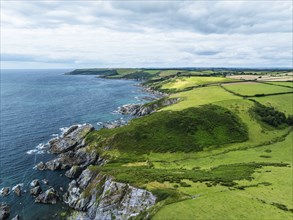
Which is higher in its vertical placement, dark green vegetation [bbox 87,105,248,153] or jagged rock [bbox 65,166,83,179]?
dark green vegetation [bbox 87,105,248,153]

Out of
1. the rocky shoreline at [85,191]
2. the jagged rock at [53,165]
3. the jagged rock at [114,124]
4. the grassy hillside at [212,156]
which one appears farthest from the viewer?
the jagged rock at [114,124]

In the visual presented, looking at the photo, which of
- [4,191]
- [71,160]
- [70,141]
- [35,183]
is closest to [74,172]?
[71,160]

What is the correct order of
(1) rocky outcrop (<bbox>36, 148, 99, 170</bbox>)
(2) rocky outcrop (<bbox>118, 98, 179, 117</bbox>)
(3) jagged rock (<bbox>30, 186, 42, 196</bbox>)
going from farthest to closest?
(2) rocky outcrop (<bbox>118, 98, 179, 117</bbox>)
(1) rocky outcrop (<bbox>36, 148, 99, 170</bbox>)
(3) jagged rock (<bbox>30, 186, 42, 196</bbox>)

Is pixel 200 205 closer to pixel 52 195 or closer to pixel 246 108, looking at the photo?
pixel 52 195

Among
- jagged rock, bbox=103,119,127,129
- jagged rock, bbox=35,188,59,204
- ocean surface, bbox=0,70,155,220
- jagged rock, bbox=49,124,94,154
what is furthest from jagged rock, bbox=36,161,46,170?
jagged rock, bbox=103,119,127,129

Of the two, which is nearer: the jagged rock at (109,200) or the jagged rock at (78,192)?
the jagged rock at (109,200)

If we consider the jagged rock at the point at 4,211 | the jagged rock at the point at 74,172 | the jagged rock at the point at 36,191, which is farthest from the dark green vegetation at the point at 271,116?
the jagged rock at the point at 4,211

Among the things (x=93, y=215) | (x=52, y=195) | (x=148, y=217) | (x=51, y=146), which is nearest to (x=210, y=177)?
(x=148, y=217)

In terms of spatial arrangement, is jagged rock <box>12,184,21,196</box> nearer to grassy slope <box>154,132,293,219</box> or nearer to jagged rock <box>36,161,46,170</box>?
jagged rock <box>36,161,46,170</box>

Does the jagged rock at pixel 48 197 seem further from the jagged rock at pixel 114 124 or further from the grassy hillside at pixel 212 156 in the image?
the jagged rock at pixel 114 124

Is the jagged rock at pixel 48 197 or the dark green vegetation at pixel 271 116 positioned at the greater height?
the dark green vegetation at pixel 271 116
